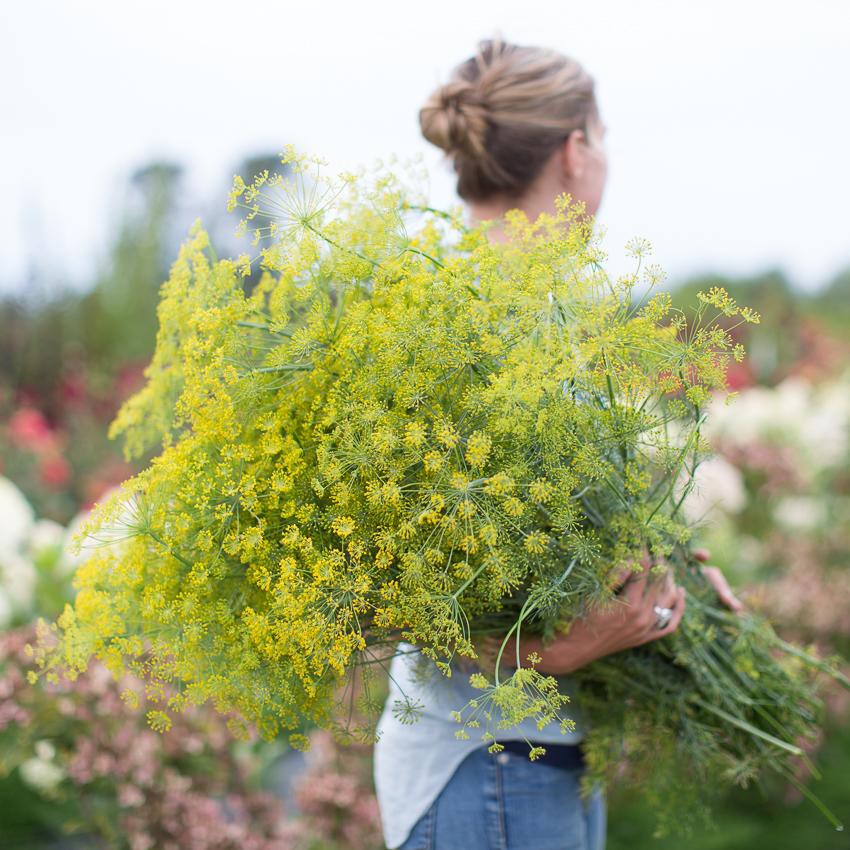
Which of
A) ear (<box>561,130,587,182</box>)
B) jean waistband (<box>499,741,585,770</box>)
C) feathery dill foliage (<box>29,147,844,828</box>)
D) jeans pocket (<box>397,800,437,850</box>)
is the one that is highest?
ear (<box>561,130,587,182</box>)

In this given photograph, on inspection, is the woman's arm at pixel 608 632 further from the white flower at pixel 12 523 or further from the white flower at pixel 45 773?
the white flower at pixel 12 523

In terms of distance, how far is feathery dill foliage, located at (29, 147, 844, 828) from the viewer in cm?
106

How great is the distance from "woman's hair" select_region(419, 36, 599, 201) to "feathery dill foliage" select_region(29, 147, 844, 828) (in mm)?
453

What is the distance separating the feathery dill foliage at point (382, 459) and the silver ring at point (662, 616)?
0.16m

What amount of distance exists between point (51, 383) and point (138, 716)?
4.36m

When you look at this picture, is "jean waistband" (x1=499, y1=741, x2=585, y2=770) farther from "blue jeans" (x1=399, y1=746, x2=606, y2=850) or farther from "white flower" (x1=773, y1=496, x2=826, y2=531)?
"white flower" (x1=773, y1=496, x2=826, y2=531)

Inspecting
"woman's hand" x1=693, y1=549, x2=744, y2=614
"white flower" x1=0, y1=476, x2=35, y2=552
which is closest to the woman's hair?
"woman's hand" x1=693, y1=549, x2=744, y2=614

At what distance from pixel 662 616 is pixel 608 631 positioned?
13cm

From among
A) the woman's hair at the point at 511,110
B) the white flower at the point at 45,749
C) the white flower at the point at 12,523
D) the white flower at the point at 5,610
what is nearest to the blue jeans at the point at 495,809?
the woman's hair at the point at 511,110

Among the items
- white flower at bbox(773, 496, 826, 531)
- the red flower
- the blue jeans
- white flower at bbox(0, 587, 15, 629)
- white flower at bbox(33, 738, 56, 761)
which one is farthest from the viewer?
the red flower

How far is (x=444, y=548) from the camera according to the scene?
1.10m

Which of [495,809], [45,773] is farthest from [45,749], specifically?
[495,809]

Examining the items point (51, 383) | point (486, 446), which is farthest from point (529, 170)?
point (51, 383)

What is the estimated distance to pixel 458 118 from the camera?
1653mm
